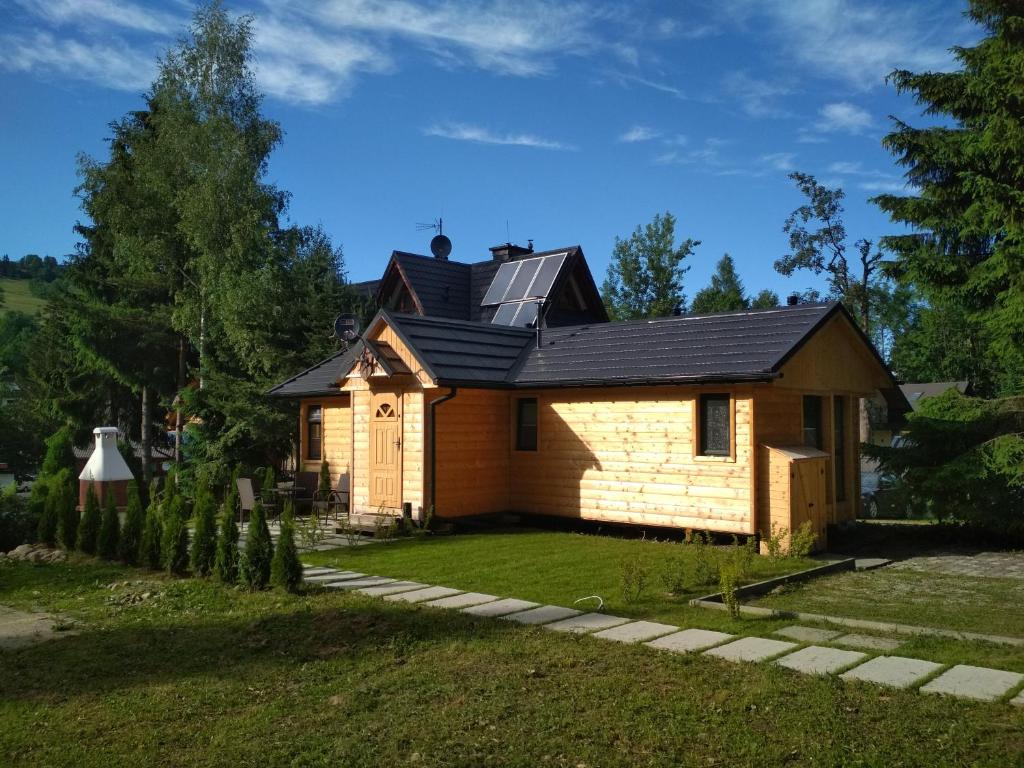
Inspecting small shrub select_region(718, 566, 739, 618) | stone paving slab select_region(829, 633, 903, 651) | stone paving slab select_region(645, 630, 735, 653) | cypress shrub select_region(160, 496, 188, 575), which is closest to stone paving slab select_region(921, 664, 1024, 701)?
stone paving slab select_region(829, 633, 903, 651)

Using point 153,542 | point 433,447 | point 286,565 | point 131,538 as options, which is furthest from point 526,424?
point 286,565

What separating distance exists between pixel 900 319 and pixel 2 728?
77268 millimetres

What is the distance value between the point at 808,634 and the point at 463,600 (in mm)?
3678

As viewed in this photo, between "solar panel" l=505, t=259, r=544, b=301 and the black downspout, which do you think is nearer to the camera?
the black downspout

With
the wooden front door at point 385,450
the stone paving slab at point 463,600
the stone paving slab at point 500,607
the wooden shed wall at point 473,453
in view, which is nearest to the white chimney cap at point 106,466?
the wooden front door at point 385,450

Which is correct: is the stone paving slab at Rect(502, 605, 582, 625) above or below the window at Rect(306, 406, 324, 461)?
below

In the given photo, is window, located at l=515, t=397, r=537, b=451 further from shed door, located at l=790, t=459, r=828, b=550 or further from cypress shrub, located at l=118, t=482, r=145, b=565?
cypress shrub, located at l=118, t=482, r=145, b=565

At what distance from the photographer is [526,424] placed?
55.4 ft

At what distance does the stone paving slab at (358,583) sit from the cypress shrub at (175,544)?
106 inches

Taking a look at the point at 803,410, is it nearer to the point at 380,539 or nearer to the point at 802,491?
the point at 802,491

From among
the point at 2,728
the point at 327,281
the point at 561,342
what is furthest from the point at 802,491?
the point at 327,281

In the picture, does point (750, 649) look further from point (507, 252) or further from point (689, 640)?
point (507, 252)

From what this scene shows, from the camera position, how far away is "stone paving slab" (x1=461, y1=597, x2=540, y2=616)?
853 cm

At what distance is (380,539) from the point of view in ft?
49.1
